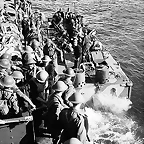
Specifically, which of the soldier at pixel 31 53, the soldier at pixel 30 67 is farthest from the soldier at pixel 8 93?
the soldier at pixel 31 53

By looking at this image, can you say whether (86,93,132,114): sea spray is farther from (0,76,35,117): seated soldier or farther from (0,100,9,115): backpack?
(0,100,9,115): backpack

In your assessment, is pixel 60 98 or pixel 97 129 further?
pixel 97 129

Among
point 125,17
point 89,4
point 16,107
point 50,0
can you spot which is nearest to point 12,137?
point 16,107

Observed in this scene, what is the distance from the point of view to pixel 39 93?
677 cm

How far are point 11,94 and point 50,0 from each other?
26.5m

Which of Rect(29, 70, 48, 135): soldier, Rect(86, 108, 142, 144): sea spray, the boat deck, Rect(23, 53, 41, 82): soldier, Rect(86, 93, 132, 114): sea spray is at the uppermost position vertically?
Rect(23, 53, 41, 82): soldier

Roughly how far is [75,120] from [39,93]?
78.4 inches

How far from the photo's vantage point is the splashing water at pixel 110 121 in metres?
8.61

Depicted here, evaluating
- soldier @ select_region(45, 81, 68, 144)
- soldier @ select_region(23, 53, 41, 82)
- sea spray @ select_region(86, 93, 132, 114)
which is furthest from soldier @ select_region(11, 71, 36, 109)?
sea spray @ select_region(86, 93, 132, 114)

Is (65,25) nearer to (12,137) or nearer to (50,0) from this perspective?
(12,137)

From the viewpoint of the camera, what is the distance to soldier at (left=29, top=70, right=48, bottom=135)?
6488 millimetres

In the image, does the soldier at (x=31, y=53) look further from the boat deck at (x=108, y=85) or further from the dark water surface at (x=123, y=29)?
the dark water surface at (x=123, y=29)

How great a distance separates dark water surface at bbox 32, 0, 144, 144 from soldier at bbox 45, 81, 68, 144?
13.4 ft

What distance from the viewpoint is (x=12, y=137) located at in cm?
575
